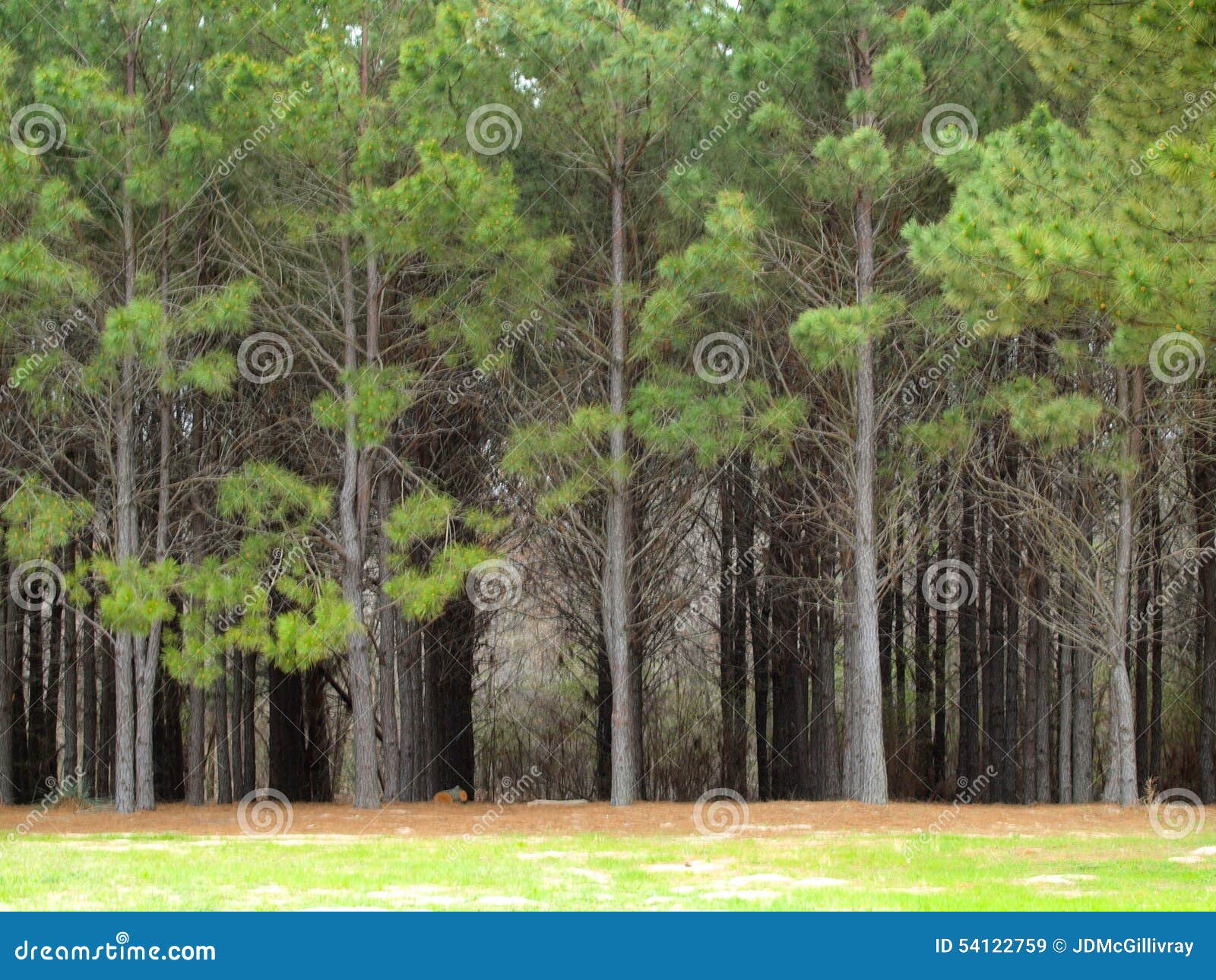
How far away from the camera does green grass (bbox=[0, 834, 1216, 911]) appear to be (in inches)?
272

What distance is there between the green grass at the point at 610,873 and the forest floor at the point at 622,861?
0.07 feet

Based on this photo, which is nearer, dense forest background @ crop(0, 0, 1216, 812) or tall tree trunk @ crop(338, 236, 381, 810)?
dense forest background @ crop(0, 0, 1216, 812)

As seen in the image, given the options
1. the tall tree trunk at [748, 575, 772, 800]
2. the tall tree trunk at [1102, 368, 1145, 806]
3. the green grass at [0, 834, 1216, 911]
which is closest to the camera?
the green grass at [0, 834, 1216, 911]

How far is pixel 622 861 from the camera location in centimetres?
919

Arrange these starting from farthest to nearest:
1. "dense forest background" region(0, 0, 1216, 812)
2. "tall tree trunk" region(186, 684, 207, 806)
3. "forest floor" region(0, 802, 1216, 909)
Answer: "tall tree trunk" region(186, 684, 207, 806) < "dense forest background" region(0, 0, 1216, 812) < "forest floor" region(0, 802, 1216, 909)

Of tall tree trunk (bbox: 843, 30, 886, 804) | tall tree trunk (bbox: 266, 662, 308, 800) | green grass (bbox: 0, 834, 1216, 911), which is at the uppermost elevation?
tall tree trunk (bbox: 843, 30, 886, 804)

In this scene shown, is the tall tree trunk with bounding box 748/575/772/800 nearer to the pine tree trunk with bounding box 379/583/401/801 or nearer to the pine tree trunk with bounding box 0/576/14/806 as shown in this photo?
the pine tree trunk with bounding box 379/583/401/801

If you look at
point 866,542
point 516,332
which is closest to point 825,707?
point 866,542

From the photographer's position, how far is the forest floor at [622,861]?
7.03 meters

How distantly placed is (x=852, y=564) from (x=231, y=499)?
7166 mm

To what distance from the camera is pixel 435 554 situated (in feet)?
45.9

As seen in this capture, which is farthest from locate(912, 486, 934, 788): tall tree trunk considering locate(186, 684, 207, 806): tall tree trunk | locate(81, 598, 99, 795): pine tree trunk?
locate(81, 598, 99, 795): pine tree trunk

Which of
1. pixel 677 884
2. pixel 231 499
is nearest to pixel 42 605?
pixel 231 499

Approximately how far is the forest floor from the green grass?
2 centimetres
